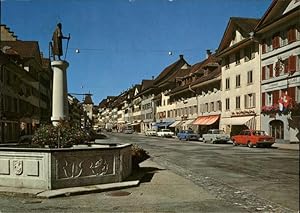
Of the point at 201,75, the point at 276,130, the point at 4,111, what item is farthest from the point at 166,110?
the point at 276,130

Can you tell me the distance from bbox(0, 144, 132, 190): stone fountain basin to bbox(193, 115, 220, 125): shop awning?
127 ft

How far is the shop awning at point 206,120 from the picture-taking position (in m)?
49.3

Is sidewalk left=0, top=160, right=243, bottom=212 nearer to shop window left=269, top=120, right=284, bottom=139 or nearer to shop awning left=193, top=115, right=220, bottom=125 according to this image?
shop window left=269, top=120, right=284, bottom=139

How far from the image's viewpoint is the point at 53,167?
994cm

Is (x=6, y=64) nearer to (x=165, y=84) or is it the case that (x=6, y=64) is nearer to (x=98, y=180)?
(x=98, y=180)

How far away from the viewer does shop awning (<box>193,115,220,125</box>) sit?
49312mm

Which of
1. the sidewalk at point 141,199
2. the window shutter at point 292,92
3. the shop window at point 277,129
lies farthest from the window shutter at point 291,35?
the sidewalk at point 141,199

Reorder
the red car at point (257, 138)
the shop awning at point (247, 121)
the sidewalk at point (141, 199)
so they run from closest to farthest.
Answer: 1. the red car at point (257, 138)
2. the sidewalk at point (141, 199)
3. the shop awning at point (247, 121)

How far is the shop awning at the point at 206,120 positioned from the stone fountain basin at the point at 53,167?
38.8 meters

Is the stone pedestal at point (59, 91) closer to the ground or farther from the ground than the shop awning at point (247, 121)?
farther from the ground

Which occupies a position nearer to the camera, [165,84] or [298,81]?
[298,81]

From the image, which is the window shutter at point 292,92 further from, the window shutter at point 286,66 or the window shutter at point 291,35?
the window shutter at point 291,35

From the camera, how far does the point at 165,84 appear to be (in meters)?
83.4

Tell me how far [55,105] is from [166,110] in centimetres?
6667
